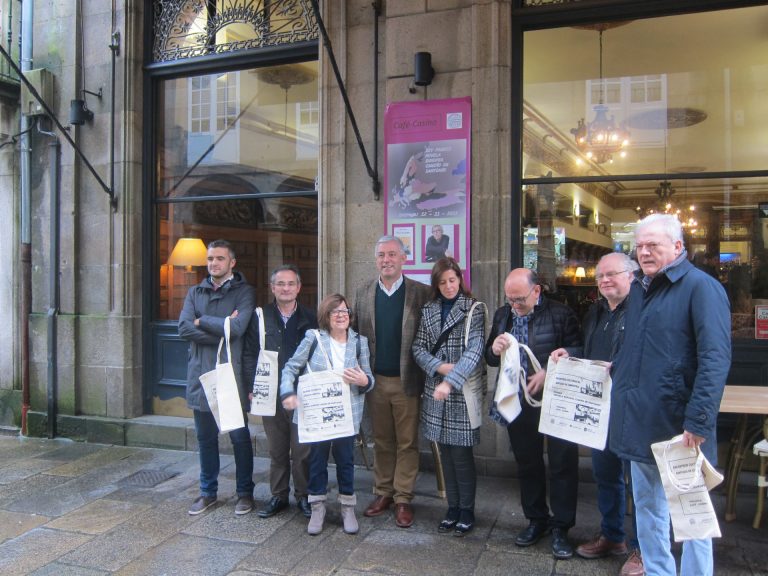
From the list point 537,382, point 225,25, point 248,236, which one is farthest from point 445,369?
point 225,25

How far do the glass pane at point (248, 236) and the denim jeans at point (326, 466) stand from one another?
231 centimetres

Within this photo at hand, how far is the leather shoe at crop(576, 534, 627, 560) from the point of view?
3969 mm

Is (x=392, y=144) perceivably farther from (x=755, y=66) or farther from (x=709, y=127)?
(x=755, y=66)

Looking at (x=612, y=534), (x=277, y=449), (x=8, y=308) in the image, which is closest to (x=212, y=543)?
(x=277, y=449)

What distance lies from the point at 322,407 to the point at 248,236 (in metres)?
3.17

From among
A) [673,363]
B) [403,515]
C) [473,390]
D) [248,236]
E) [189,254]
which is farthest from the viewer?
[189,254]

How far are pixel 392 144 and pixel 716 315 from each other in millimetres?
3419

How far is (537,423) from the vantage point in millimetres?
4105

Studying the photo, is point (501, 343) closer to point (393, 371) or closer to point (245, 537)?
point (393, 371)

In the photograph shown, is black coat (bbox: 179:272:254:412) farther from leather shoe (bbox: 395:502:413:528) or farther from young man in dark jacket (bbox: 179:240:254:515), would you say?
leather shoe (bbox: 395:502:413:528)

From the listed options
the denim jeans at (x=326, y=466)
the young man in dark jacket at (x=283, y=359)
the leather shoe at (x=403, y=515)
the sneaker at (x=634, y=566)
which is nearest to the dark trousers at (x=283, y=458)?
the young man in dark jacket at (x=283, y=359)

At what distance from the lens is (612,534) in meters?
4.00

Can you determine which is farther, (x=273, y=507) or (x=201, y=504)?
(x=201, y=504)

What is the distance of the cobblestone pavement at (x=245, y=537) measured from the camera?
13.0ft
